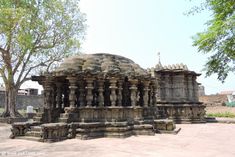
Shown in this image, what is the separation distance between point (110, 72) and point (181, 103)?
11257 millimetres

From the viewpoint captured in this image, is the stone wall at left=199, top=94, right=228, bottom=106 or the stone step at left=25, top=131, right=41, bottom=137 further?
the stone wall at left=199, top=94, right=228, bottom=106

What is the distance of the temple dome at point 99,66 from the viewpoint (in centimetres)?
Result: 1190

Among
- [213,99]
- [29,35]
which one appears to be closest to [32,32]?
Answer: [29,35]

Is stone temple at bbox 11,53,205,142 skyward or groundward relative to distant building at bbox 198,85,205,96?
groundward

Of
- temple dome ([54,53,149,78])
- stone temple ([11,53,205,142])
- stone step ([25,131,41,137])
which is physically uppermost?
temple dome ([54,53,149,78])

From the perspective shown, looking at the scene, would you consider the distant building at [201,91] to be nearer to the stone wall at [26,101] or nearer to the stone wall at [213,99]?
the stone wall at [213,99]

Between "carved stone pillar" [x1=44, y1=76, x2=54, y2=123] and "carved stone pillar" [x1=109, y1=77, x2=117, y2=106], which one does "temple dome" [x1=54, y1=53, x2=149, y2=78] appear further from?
"carved stone pillar" [x1=44, y1=76, x2=54, y2=123]

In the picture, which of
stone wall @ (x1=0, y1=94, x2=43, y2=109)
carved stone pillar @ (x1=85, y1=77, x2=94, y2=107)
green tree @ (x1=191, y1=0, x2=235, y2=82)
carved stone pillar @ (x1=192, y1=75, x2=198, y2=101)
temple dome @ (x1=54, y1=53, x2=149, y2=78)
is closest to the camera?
green tree @ (x1=191, y1=0, x2=235, y2=82)

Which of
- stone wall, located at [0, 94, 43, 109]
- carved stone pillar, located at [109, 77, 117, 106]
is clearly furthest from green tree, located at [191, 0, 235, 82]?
stone wall, located at [0, 94, 43, 109]

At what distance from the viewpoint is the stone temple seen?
10867mm

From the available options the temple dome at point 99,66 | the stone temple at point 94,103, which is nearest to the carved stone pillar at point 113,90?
the stone temple at point 94,103

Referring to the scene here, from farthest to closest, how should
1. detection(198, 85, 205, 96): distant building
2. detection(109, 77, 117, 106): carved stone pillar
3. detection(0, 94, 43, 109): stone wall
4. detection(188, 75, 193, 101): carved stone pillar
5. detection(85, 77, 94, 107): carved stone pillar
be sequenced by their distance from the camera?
1. detection(198, 85, 205, 96): distant building
2. detection(0, 94, 43, 109): stone wall
3. detection(188, 75, 193, 101): carved stone pillar
4. detection(109, 77, 117, 106): carved stone pillar
5. detection(85, 77, 94, 107): carved stone pillar

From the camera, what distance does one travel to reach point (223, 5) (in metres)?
7.70

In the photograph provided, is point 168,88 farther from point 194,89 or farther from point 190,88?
point 194,89
